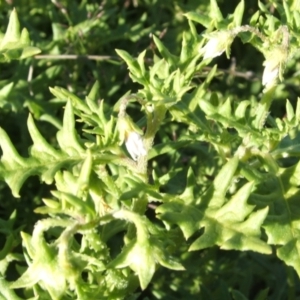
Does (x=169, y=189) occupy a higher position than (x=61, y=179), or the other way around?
(x=61, y=179)

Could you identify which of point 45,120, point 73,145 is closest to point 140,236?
point 73,145

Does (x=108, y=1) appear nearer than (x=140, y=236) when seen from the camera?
No

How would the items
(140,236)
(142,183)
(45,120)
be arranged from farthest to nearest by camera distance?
(45,120) → (142,183) → (140,236)

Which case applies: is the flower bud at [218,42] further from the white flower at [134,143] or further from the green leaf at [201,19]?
the white flower at [134,143]

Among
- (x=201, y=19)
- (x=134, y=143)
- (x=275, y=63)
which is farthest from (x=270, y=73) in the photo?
(x=134, y=143)

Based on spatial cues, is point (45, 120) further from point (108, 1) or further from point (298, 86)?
point (298, 86)

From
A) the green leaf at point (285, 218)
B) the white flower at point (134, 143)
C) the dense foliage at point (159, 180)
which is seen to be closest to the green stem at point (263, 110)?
the dense foliage at point (159, 180)

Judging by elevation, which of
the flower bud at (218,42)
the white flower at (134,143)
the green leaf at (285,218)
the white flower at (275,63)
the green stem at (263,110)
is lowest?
the green leaf at (285,218)

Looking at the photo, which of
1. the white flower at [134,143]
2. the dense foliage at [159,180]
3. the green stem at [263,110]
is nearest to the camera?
the dense foliage at [159,180]
